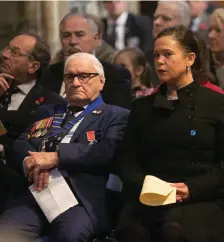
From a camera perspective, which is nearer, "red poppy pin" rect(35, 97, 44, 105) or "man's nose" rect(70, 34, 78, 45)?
"red poppy pin" rect(35, 97, 44, 105)

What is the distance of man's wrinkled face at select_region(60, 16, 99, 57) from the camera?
19.8 feet

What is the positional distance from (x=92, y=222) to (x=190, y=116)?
826mm

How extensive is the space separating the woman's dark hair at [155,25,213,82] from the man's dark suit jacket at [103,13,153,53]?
396 cm

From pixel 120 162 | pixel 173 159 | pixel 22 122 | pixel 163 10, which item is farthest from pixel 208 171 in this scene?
pixel 163 10

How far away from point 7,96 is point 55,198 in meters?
1.16

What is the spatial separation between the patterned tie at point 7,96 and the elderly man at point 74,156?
0.57 meters

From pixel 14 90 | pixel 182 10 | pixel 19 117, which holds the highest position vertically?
pixel 182 10

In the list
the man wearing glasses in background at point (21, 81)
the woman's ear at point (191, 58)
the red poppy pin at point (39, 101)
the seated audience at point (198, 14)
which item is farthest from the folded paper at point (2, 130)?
the seated audience at point (198, 14)

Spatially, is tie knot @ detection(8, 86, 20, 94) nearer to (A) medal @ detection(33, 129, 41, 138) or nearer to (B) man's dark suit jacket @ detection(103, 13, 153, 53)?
(A) medal @ detection(33, 129, 41, 138)

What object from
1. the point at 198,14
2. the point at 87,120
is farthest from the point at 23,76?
the point at 198,14

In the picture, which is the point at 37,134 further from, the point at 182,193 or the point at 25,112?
the point at 182,193

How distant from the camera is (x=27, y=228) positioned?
15.4 feet

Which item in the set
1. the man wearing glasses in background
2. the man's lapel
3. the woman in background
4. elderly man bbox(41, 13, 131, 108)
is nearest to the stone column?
the woman in background

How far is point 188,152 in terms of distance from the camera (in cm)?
440
